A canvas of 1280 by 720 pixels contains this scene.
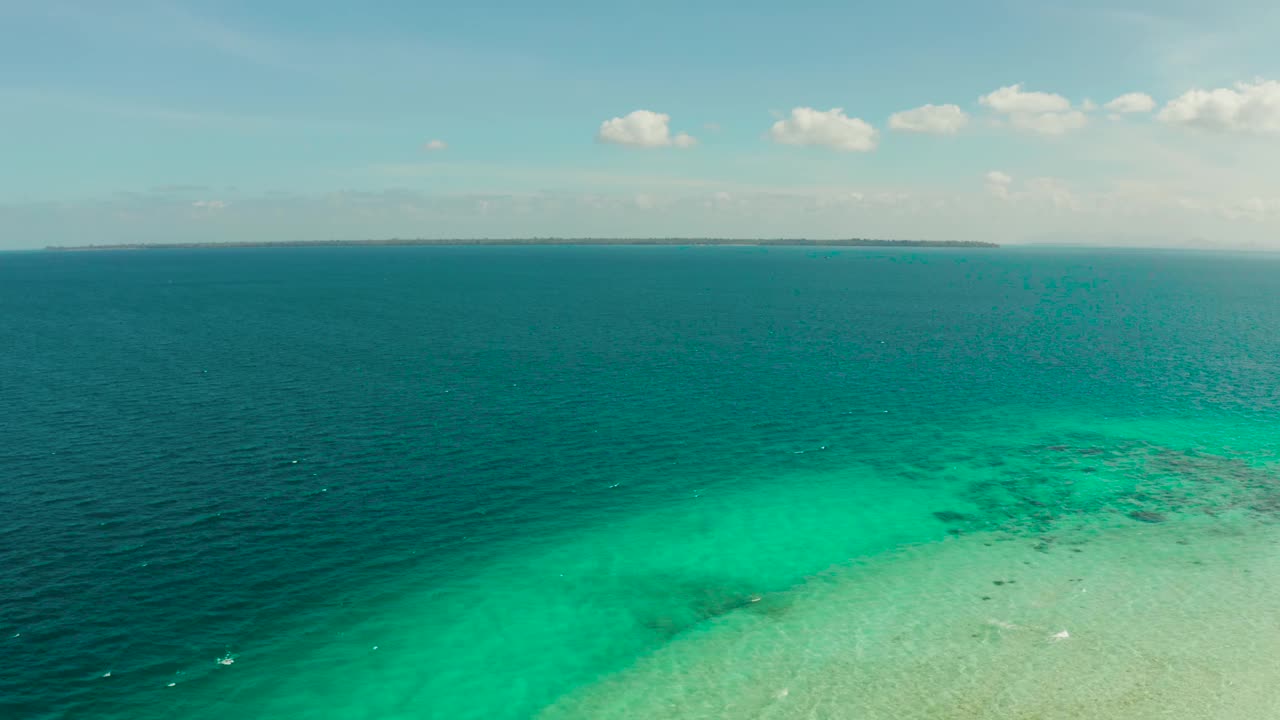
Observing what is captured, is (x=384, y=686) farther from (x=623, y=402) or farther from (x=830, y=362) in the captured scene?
(x=830, y=362)

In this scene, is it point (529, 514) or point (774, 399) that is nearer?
point (529, 514)

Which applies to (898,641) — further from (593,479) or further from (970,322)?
(970,322)

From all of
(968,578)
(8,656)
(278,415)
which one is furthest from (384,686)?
(278,415)

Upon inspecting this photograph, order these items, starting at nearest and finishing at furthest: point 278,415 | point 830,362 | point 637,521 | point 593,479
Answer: point 637,521 < point 593,479 < point 278,415 < point 830,362

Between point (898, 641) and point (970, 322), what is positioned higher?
point (970, 322)

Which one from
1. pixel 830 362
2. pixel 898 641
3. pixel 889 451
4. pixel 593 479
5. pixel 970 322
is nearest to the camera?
pixel 898 641

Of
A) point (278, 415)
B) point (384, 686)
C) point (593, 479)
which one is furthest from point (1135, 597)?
point (278, 415)
